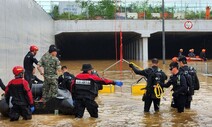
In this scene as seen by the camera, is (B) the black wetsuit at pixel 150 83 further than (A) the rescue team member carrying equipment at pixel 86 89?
Yes

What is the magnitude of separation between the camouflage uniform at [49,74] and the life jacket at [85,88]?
0.86 meters

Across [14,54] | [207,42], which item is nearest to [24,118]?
[14,54]

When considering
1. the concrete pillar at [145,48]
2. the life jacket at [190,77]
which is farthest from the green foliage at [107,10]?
the life jacket at [190,77]

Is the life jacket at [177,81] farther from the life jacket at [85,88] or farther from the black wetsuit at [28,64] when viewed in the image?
the black wetsuit at [28,64]

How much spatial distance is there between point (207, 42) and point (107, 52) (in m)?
15.7

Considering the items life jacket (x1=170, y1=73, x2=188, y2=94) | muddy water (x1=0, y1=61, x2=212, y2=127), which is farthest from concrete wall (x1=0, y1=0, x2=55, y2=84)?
life jacket (x1=170, y1=73, x2=188, y2=94)

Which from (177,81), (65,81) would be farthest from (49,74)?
(177,81)

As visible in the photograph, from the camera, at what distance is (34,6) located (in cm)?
2378

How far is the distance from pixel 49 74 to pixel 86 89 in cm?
123

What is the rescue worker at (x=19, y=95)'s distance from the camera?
365 inches

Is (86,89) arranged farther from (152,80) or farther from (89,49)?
(89,49)

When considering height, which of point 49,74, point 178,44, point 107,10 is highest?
point 107,10

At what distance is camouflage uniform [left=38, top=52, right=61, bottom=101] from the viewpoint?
10.3 meters

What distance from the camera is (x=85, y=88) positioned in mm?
9617
